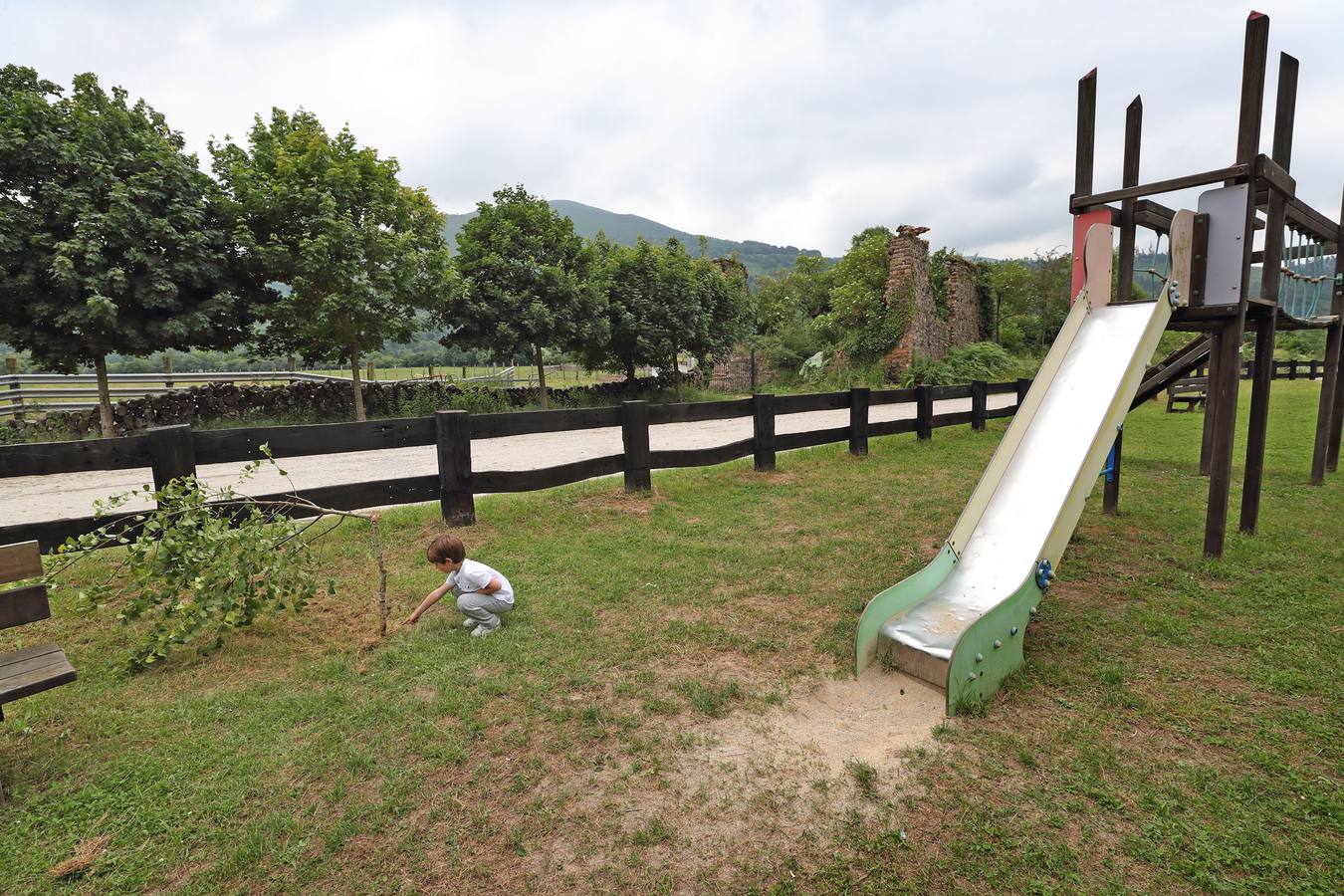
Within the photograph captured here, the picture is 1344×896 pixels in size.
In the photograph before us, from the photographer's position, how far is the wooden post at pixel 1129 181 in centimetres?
525

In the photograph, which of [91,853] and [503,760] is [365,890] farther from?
[91,853]

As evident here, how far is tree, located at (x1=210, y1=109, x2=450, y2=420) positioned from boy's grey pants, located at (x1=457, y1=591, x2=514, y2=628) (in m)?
12.3

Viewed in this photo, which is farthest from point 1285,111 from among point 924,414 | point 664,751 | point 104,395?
point 104,395

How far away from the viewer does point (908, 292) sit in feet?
69.9

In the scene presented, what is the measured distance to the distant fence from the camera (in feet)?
13.5

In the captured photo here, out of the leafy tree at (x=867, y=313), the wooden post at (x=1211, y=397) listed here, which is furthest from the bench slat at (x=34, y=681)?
the leafy tree at (x=867, y=313)

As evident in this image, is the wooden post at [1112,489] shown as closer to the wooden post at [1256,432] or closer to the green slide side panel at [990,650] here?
the wooden post at [1256,432]

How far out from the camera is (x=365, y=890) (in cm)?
188

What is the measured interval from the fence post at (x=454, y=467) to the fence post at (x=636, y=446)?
1708mm

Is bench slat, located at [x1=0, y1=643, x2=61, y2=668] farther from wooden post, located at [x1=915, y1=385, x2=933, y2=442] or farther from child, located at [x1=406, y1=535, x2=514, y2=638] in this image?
wooden post, located at [x1=915, y1=385, x2=933, y2=442]

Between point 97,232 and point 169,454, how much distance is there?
10935 millimetres

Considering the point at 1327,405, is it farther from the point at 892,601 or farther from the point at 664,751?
the point at 664,751

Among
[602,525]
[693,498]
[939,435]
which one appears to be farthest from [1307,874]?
[939,435]

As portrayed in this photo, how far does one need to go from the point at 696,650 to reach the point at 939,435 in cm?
945
